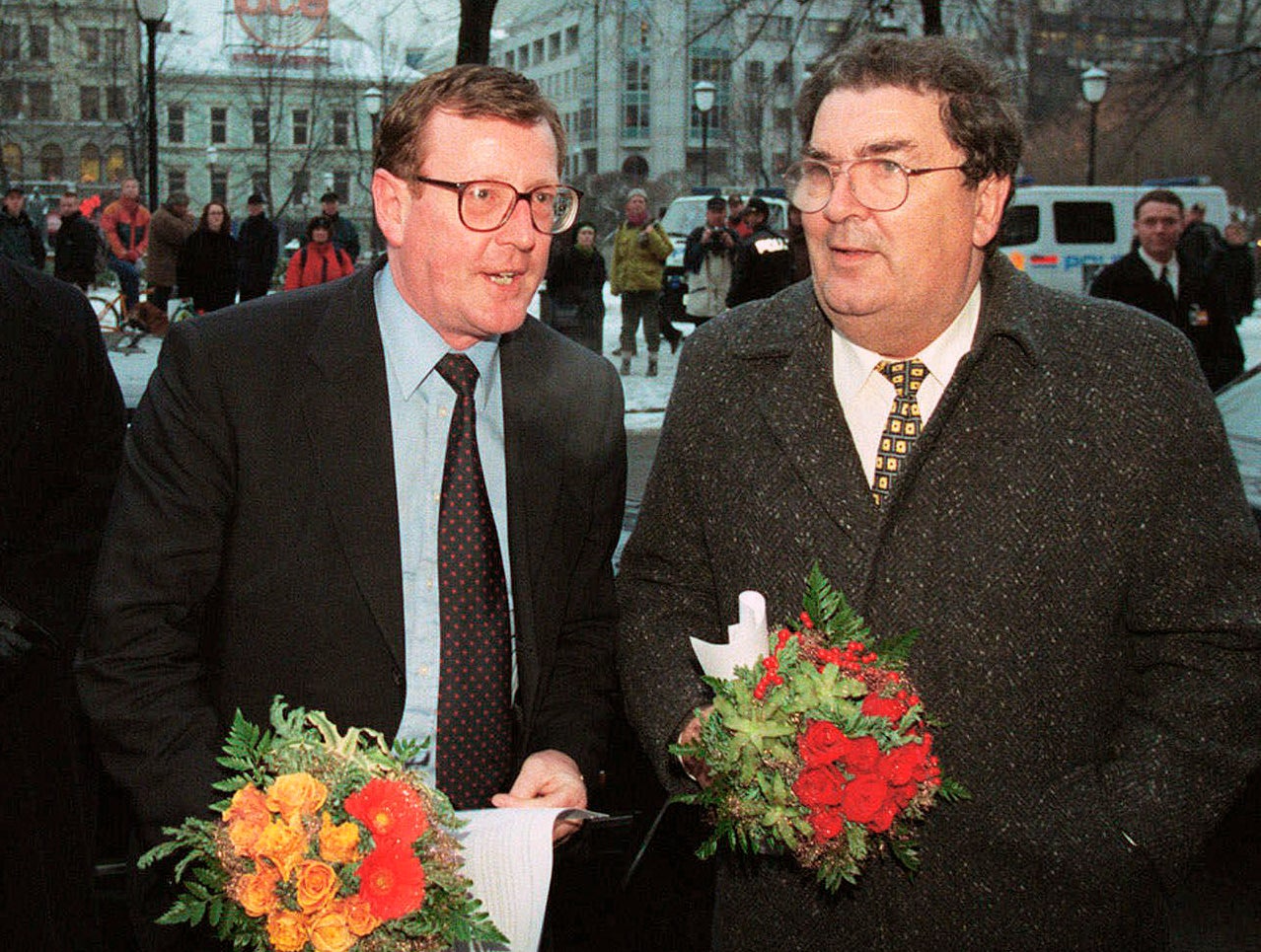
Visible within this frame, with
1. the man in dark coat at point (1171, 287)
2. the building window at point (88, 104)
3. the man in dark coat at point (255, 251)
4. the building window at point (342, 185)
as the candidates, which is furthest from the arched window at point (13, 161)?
the man in dark coat at point (1171, 287)

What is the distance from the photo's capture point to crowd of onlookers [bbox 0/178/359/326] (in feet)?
52.9

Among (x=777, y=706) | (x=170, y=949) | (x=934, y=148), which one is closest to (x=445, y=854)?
(x=777, y=706)

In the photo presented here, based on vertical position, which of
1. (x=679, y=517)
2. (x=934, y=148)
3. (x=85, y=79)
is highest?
(x=85, y=79)

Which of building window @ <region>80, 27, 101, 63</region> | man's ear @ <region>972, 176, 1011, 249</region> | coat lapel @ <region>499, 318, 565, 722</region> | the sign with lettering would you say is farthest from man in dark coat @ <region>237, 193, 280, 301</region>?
the sign with lettering

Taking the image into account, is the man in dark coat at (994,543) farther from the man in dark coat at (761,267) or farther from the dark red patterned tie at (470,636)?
the man in dark coat at (761,267)

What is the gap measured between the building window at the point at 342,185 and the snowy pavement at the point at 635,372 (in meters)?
41.3

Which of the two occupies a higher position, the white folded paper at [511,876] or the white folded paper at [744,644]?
the white folded paper at [744,644]

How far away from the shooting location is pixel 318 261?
631 inches

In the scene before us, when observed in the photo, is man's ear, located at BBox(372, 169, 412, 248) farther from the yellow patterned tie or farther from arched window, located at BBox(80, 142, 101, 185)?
arched window, located at BBox(80, 142, 101, 185)

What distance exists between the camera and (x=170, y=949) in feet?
8.20

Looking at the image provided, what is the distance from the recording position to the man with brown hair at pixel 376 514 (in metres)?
2.32

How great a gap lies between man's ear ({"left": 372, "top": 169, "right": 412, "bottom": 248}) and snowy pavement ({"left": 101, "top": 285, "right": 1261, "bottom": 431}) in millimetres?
1052

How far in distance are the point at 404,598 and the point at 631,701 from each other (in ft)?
1.52

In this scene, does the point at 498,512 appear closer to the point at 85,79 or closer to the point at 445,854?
the point at 445,854
